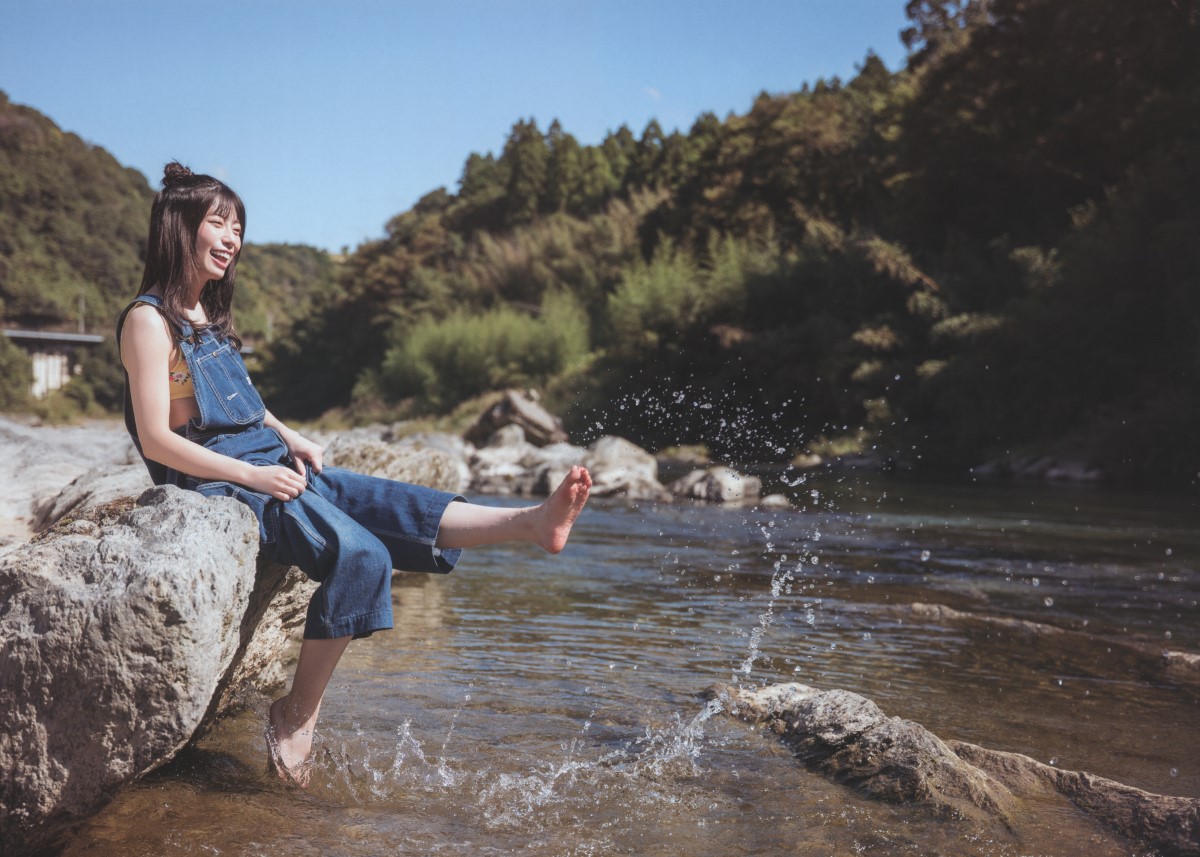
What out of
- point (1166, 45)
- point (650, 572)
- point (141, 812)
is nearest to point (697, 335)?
point (1166, 45)

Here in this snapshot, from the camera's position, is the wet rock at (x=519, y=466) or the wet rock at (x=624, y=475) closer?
the wet rock at (x=624, y=475)

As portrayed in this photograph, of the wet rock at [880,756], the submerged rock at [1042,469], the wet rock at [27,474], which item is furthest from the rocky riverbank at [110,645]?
the submerged rock at [1042,469]

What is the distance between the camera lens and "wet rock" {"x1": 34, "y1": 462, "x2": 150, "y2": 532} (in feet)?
13.5

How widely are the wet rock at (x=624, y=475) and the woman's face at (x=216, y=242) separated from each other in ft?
34.1

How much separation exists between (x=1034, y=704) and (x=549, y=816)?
7.52 feet

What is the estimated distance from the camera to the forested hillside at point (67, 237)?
152ft

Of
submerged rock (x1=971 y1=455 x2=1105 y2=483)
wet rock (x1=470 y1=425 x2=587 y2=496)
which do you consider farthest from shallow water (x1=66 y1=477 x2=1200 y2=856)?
submerged rock (x1=971 y1=455 x2=1105 y2=483)

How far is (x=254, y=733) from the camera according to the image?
3.18 meters

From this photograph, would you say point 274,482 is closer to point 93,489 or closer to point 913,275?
point 93,489

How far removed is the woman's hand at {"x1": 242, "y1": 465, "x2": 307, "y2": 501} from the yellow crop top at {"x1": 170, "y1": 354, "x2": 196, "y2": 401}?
0.29 m

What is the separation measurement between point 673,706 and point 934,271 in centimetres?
1951

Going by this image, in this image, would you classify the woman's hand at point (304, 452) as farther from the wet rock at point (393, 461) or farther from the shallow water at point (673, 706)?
the wet rock at point (393, 461)

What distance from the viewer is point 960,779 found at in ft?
9.20

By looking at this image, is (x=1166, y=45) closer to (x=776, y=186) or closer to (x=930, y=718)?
(x=776, y=186)
